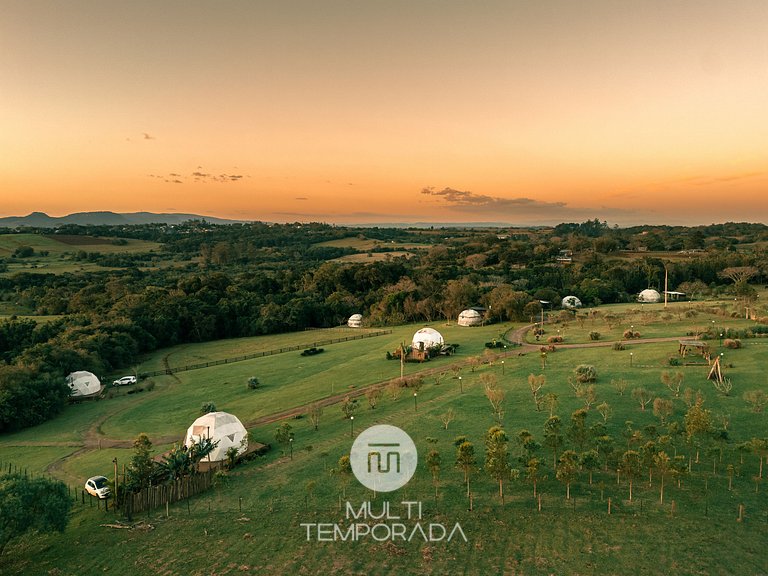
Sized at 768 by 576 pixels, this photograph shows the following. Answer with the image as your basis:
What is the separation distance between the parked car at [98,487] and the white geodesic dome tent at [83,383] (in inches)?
1192

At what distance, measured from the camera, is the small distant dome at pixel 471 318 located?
81.4 m

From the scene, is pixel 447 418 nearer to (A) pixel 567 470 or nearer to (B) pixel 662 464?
(A) pixel 567 470

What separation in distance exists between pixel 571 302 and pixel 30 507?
88.0 metres

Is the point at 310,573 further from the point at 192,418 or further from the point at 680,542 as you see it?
the point at 192,418

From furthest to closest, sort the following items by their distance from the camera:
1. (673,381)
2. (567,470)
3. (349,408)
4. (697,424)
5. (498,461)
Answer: (349,408) → (673,381) → (697,424) → (498,461) → (567,470)

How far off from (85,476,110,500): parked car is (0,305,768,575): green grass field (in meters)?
0.95

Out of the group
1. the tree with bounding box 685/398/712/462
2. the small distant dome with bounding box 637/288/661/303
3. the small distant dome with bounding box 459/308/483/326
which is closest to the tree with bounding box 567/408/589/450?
the tree with bounding box 685/398/712/462

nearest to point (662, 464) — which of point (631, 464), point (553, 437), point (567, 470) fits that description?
point (631, 464)

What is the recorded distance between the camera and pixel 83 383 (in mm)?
57312

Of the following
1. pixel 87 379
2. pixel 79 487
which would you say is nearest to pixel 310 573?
pixel 79 487

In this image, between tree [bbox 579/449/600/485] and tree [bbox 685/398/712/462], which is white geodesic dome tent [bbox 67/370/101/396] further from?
tree [bbox 685/398/712/462]

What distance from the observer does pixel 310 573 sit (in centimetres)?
1967

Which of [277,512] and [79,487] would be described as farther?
[79,487]

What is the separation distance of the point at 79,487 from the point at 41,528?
10.6 meters
